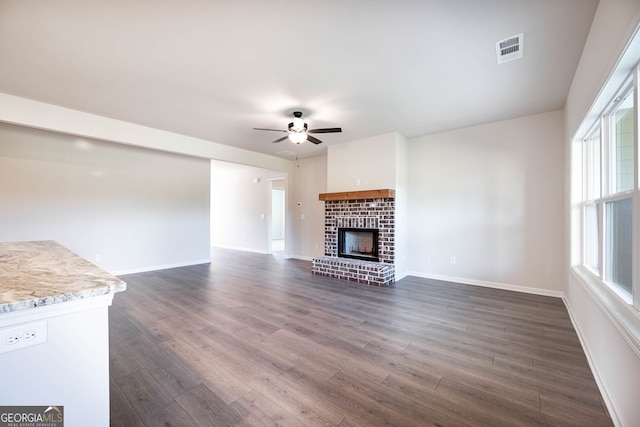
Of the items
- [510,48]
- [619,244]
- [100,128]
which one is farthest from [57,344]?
[100,128]

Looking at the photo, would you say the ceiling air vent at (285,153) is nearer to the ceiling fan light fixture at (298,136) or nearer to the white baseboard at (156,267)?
the ceiling fan light fixture at (298,136)

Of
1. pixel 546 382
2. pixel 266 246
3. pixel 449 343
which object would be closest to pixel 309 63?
pixel 449 343

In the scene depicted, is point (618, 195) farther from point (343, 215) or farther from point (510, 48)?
point (343, 215)

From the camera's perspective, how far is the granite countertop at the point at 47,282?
969 millimetres

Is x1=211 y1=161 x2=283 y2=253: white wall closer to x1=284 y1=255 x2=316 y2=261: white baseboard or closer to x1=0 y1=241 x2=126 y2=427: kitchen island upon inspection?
x1=284 y1=255 x2=316 y2=261: white baseboard

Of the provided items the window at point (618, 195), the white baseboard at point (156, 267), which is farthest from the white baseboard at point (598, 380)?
the white baseboard at point (156, 267)

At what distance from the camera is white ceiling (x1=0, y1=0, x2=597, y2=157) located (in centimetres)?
194

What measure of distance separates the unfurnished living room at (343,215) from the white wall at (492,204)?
0.03m

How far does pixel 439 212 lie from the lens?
4.74 meters

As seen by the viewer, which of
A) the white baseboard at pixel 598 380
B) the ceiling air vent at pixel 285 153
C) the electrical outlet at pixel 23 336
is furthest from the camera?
the ceiling air vent at pixel 285 153

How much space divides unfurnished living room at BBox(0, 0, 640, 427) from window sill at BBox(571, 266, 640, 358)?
0.06 ft

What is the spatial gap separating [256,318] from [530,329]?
295 cm

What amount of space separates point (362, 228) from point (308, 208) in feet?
6.98

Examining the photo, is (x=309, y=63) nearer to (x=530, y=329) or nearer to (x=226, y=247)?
(x=530, y=329)
